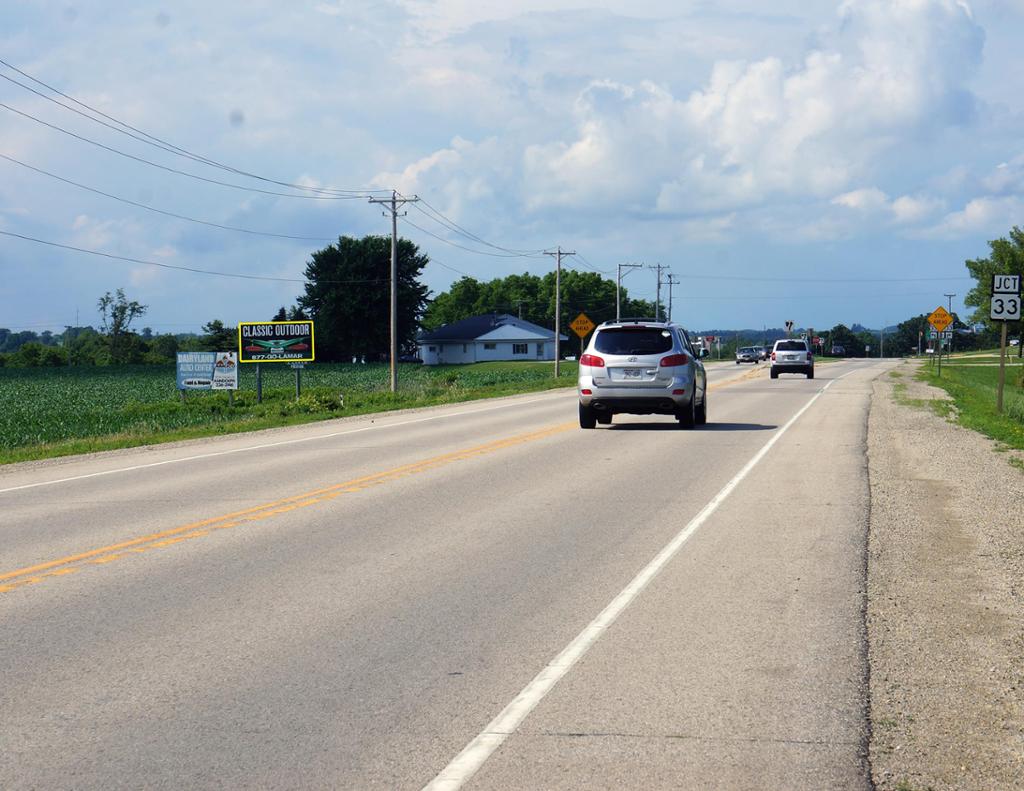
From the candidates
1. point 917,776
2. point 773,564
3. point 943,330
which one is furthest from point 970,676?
point 943,330

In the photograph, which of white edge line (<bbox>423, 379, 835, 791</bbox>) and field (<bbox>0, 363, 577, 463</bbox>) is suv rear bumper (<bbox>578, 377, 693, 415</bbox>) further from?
white edge line (<bbox>423, 379, 835, 791</bbox>)

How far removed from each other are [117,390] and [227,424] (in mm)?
26595

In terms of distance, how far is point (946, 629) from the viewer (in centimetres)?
750

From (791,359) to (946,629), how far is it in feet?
161

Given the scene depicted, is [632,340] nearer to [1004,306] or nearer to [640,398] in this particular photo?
[640,398]

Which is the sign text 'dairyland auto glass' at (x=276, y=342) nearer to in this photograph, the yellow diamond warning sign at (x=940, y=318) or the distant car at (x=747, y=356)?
the yellow diamond warning sign at (x=940, y=318)

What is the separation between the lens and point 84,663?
21.8ft

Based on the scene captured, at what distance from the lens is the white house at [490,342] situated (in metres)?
121

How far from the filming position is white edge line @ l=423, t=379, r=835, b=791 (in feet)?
16.3

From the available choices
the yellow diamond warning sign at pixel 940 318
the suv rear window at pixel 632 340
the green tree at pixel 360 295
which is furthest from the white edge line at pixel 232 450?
the green tree at pixel 360 295

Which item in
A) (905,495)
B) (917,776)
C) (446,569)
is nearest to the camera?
(917,776)

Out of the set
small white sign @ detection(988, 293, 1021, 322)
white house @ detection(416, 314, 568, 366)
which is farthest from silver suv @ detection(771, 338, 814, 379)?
white house @ detection(416, 314, 568, 366)

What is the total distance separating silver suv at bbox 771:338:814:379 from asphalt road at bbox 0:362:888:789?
40717 millimetres

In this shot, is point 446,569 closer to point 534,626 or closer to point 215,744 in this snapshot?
point 534,626
